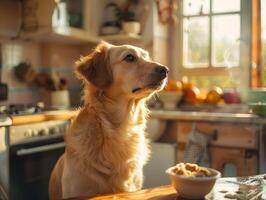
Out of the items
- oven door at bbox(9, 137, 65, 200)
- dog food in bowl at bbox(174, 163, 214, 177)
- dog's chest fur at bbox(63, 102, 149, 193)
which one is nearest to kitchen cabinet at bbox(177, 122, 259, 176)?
dog's chest fur at bbox(63, 102, 149, 193)

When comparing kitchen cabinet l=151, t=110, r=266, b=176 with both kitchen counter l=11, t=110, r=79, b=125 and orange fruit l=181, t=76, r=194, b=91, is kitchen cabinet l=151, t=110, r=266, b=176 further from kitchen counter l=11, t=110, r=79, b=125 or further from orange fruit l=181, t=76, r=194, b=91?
kitchen counter l=11, t=110, r=79, b=125

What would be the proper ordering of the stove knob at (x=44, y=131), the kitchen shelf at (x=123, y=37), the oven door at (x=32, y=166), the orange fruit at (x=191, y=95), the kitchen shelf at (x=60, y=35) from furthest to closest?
the kitchen shelf at (x=123, y=37)
the orange fruit at (x=191, y=95)
the kitchen shelf at (x=60, y=35)
the stove knob at (x=44, y=131)
the oven door at (x=32, y=166)

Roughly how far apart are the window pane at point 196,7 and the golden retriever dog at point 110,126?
1.42 m

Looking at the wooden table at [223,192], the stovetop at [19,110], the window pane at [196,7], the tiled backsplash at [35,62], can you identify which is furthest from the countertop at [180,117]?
the wooden table at [223,192]

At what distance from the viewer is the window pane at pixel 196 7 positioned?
2.95 metres

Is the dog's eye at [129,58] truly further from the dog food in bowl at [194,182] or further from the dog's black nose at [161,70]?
the dog food in bowl at [194,182]

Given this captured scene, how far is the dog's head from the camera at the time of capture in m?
1.56

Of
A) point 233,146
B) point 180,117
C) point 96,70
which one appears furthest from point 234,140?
point 96,70

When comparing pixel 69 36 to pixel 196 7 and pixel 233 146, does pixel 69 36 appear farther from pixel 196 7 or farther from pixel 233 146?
pixel 233 146

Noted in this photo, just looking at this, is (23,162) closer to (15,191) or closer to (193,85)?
(15,191)

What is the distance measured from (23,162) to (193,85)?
4.41ft

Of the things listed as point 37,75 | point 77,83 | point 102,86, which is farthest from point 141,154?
point 77,83

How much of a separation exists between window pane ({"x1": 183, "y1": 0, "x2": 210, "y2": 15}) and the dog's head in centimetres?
144

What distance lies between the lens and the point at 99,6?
3.05 meters
